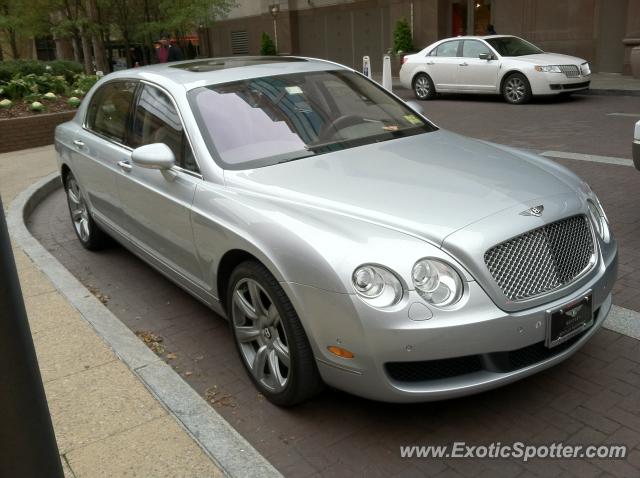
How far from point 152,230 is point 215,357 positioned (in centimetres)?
102

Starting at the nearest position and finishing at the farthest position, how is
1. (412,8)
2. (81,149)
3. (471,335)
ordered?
1. (471,335)
2. (81,149)
3. (412,8)

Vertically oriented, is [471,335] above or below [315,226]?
below

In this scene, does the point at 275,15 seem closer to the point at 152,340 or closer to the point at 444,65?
the point at 444,65

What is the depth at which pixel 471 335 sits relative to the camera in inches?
114

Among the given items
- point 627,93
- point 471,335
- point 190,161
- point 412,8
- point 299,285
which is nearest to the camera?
point 471,335

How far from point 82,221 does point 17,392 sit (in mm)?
4775

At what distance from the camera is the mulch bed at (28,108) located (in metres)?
13.0

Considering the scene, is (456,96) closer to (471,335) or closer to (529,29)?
(529,29)

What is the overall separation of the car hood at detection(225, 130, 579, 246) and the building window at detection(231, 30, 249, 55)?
32.1m

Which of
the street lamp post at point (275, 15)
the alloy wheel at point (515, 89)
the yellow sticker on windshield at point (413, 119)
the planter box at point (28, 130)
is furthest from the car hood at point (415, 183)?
the street lamp post at point (275, 15)

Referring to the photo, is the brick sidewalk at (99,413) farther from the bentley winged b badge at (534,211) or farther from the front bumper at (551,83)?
the front bumper at (551,83)

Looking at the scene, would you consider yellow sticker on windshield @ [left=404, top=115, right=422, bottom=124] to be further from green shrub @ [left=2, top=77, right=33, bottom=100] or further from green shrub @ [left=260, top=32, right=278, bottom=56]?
green shrub @ [left=260, top=32, right=278, bottom=56]

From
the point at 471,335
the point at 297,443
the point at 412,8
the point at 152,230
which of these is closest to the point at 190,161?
the point at 152,230

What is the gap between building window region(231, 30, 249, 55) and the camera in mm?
34719
